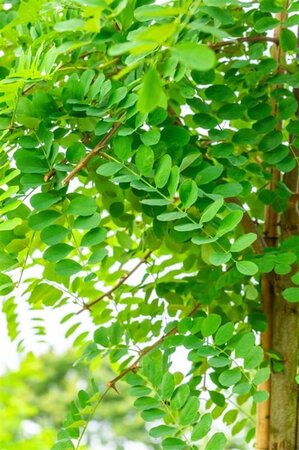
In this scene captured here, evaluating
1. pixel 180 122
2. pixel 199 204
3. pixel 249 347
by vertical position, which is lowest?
pixel 249 347

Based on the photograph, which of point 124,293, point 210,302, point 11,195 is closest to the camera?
point 11,195

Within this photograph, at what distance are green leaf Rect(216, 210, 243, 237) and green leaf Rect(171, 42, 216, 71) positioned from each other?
22 cm

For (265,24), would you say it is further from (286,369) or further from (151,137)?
(286,369)

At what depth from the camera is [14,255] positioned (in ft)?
2.19

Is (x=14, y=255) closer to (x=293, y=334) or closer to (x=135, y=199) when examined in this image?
(x=135, y=199)

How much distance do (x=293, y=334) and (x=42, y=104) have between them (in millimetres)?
355

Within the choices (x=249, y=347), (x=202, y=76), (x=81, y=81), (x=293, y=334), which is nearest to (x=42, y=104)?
(x=81, y=81)

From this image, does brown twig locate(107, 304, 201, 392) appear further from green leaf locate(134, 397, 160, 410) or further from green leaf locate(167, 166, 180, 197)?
green leaf locate(167, 166, 180, 197)

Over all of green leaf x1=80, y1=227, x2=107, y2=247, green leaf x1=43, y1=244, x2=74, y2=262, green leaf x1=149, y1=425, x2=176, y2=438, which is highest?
green leaf x1=80, y1=227, x2=107, y2=247

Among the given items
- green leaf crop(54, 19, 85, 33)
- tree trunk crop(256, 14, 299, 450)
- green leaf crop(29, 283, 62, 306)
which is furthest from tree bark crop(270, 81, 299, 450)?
green leaf crop(54, 19, 85, 33)

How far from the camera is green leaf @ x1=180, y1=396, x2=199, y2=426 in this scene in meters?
0.63

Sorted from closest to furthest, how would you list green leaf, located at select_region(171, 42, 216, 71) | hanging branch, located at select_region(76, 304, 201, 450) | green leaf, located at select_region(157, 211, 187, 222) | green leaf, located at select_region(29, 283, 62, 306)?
green leaf, located at select_region(171, 42, 216, 71) < green leaf, located at select_region(157, 211, 187, 222) < hanging branch, located at select_region(76, 304, 201, 450) < green leaf, located at select_region(29, 283, 62, 306)

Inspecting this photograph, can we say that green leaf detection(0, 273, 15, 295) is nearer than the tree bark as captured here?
A: Yes

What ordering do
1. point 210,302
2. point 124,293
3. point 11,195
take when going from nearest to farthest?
point 11,195, point 210,302, point 124,293
